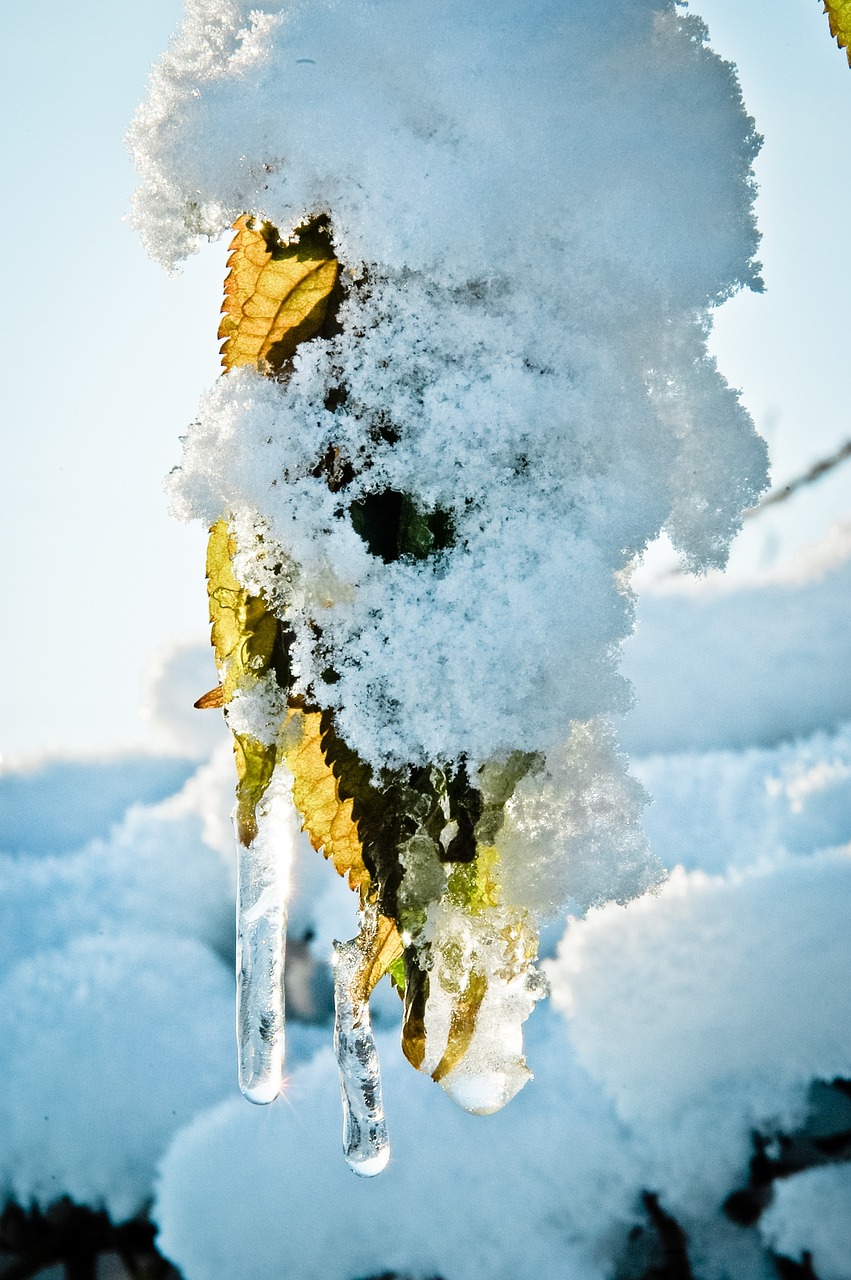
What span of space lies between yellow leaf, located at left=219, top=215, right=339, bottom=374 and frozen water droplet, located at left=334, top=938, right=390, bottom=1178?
11 cm

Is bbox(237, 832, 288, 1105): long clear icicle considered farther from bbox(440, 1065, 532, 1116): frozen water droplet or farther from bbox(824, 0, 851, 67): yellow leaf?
bbox(824, 0, 851, 67): yellow leaf

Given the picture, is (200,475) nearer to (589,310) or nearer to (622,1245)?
(589,310)

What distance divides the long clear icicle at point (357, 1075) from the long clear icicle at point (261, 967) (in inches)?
0.7

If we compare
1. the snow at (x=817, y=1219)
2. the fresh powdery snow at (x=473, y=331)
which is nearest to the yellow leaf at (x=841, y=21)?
the fresh powdery snow at (x=473, y=331)

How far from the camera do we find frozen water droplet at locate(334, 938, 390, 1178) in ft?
0.52

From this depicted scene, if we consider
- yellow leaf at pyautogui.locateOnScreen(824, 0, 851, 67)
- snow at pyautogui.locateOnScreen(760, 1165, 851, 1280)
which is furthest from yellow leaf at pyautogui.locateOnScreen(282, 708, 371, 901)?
snow at pyautogui.locateOnScreen(760, 1165, 851, 1280)

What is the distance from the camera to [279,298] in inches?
5.7

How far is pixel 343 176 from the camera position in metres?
0.14

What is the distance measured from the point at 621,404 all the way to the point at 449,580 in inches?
1.7

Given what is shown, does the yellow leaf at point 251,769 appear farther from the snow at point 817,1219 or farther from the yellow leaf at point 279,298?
the snow at point 817,1219

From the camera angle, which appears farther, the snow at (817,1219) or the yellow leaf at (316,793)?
the snow at (817,1219)

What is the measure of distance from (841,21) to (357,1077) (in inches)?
9.0

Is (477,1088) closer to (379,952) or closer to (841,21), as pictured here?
(379,952)

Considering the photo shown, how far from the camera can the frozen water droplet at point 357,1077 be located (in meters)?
0.16
